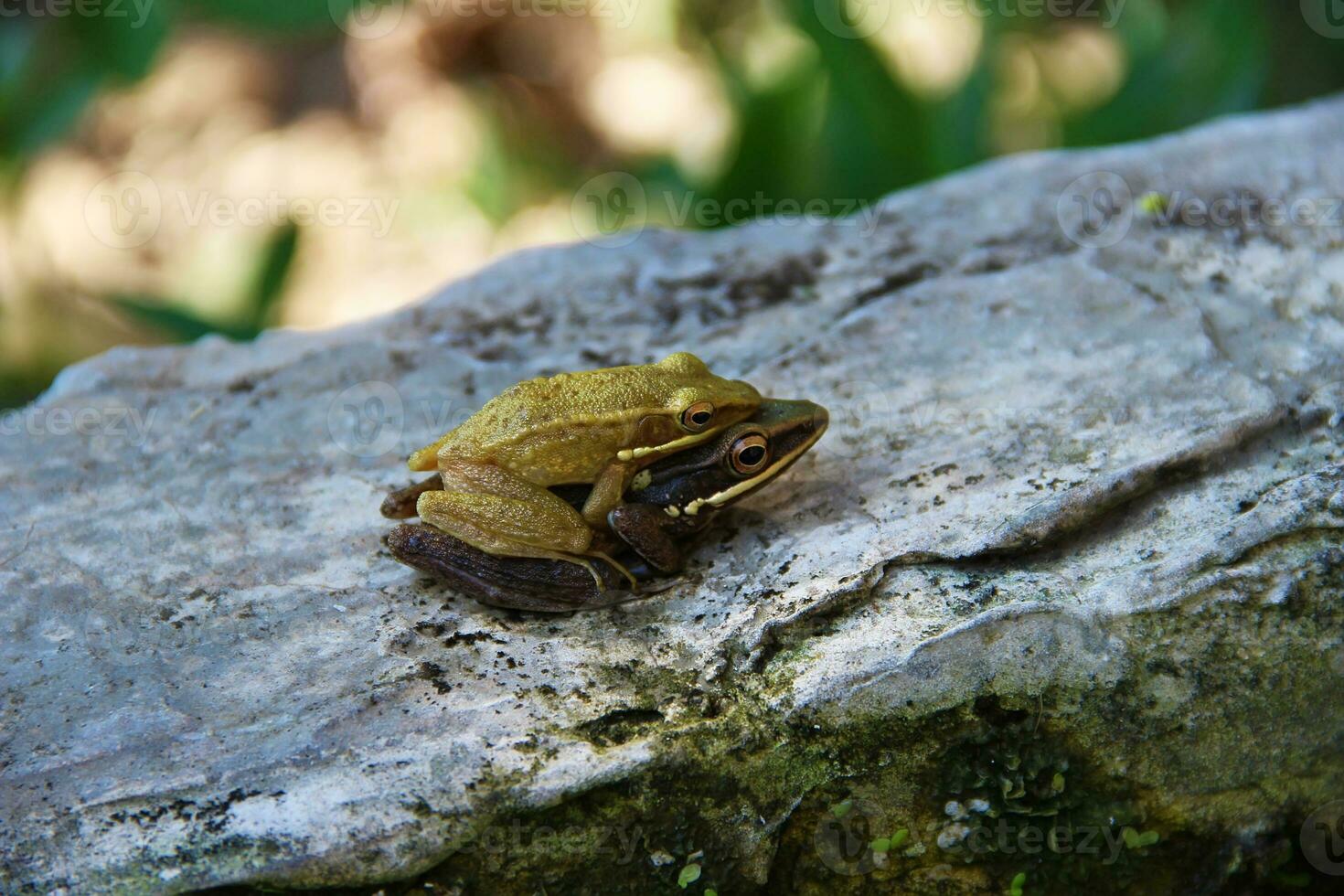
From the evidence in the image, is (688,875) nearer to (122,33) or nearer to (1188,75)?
(1188,75)

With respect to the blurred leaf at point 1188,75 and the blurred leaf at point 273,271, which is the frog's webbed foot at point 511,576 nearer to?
the blurred leaf at point 273,271

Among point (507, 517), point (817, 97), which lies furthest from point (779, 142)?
point (507, 517)

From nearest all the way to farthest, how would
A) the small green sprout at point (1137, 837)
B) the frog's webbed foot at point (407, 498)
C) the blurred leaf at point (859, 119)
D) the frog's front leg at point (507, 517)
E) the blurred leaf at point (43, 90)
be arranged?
the small green sprout at point (1137, 837) → the frog's front leg at point (507, 517) → the frog's webbed foot at point (407, 498) → the blurred leaf at point (859, 119) → the blurred leaf at point (43, 90)

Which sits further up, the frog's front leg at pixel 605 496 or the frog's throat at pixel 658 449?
the frog's throat at pixel 658 449

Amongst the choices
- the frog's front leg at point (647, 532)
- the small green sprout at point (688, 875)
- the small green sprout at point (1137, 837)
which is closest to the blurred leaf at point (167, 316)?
the frog's front leg at point (647, 532)

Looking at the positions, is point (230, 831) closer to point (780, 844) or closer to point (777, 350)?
point (780, 844)

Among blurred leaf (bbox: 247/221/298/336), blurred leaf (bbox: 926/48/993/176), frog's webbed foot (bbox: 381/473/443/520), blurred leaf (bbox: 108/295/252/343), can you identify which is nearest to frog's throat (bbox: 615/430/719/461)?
frog's webbed foot (bbox: 381/473/443/520)
